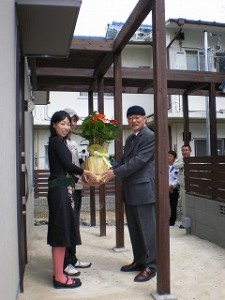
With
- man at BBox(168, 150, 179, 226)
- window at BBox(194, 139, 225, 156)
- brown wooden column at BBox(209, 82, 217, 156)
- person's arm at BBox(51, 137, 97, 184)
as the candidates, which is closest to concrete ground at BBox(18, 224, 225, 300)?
person's arm at BBox(51, 137, 97, 184)

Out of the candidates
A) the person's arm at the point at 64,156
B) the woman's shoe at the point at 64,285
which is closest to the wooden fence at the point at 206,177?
the person's arm at the point at 64,156

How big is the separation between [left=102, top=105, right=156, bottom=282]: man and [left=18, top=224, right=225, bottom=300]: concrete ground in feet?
0.54

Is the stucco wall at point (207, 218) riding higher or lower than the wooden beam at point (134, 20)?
lower

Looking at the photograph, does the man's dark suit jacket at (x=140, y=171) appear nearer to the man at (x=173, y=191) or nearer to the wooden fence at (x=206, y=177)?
the wooden fence at (x=206, y=177)

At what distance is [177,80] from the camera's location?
6.33 metres

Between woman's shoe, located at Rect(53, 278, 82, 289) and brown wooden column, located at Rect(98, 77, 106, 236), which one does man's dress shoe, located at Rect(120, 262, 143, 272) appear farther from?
brown wooden column, located at Rect(98, 77, 106, 236)

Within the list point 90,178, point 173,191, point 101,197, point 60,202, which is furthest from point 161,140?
point 173,191

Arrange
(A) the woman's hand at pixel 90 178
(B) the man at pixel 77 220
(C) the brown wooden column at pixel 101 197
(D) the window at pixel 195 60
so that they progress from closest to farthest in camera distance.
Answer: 1. (A) the woman's hand at pixel 90 178
2. (B) the man at pixel 77 220
3. (C) the brown wooden column at pixel 101 197
4. (D) the window at pixel 195 60

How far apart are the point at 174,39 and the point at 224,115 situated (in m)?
3.39

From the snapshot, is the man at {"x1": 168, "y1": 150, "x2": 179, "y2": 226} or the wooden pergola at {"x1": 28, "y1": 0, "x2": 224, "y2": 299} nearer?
the wooden pergola at {"x1": 28, "y1": 0, "x2": 224, "y2": 299}

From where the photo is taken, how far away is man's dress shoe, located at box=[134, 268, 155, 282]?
3.38 metres

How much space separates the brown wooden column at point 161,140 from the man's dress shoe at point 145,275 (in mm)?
353

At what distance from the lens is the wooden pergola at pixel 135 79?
9.96 ft

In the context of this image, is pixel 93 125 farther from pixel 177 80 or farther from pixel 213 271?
pixel 177 80
